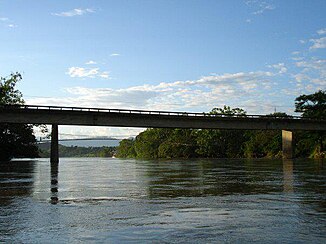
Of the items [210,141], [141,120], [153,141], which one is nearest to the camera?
[141,120]

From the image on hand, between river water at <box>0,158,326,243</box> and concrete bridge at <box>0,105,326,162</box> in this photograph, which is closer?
river water at <box>0,158,326,243</box>

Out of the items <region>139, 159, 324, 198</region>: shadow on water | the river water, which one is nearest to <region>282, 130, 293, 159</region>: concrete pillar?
<region>139, 159, 324, 198</region>: shadow on water

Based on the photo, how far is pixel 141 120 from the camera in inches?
2783

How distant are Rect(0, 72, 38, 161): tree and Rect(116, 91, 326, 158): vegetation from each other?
Answer: 152 feet

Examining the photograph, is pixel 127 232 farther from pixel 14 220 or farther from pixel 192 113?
pixel 192 113

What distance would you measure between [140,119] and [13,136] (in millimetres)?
27142

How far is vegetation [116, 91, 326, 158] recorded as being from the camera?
9619 centimetres

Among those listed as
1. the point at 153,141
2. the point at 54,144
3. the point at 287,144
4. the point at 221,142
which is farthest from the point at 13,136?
the point at 153,141

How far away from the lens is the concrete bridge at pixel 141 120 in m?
62.3

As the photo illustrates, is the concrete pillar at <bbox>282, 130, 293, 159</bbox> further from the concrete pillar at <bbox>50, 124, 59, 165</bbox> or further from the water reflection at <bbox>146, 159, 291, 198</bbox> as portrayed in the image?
the water reflection at <bbox>146, 159, 291, 198</bbox>

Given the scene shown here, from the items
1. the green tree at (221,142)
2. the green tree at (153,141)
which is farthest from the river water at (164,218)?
the green tree at (153,141)

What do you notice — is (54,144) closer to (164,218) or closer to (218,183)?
(218,183)

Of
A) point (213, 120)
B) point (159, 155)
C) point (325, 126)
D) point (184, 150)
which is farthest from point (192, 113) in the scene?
point (159, 155)

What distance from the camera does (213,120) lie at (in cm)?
7694
